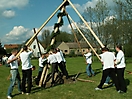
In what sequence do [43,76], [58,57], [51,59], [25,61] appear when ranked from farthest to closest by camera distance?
[58,57] → [51,59] → [43,76] → [25,61]

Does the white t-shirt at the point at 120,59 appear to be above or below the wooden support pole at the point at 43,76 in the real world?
above

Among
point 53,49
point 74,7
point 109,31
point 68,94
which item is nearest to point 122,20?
point 109,31

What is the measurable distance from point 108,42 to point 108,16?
451cm

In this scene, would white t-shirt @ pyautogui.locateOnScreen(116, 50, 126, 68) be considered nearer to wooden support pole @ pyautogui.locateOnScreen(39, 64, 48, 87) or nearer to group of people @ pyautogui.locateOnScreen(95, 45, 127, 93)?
group of people @ pyautogui.locateOnScreen(95, 45, 127, 93)

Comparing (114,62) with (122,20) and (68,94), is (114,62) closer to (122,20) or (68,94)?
(68,94)

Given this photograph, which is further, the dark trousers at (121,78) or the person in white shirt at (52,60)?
the person in white shirt at (52,60)

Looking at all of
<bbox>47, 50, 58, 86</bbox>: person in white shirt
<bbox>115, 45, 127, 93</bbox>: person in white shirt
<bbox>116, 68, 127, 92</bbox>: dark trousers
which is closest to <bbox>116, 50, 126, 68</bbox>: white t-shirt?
<bbox>115, 45, 127, 93</bbox>: person in white shirt

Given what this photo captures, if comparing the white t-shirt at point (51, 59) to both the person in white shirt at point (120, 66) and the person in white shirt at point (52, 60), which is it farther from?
the person in white shirt at point (120, 66)

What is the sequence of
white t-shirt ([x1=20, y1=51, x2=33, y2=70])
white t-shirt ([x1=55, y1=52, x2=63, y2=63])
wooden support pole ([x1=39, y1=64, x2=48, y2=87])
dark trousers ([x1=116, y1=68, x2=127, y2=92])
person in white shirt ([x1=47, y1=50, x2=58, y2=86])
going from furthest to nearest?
white t-shirt ([x1=55, y1=52, x2=63, y2=63]) < person in white shirt ([x1=47, y1=50, x2=58, y2=86]) < wooden support pole ([x1=39, y1=64, x2=48, y2=87]) < dark trousers ([x1=116, y1=68, x2=127, y2=92]) < white t-shirt ([x1=20, y1=51, x2=33, y2=70])

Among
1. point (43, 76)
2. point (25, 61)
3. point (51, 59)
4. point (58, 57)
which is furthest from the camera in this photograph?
point (58, 57)

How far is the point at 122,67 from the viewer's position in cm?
898

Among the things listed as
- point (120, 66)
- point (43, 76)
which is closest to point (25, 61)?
point (43, 76)

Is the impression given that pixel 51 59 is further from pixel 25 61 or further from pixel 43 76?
pixel 25 61

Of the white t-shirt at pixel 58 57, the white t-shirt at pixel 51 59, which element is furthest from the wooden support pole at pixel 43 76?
the white t-shirt at pixel 58 57
